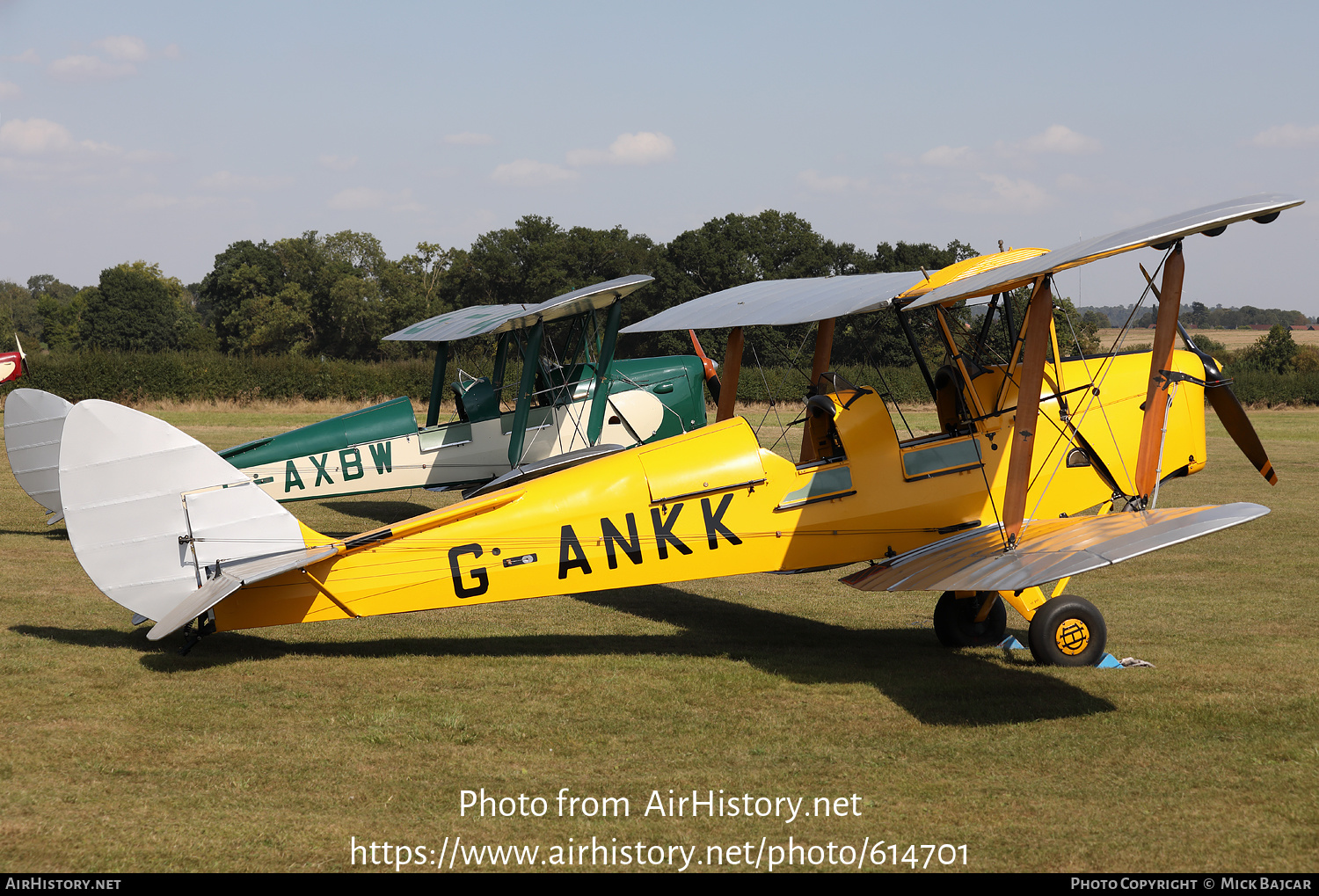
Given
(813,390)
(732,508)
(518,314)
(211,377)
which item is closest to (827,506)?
(732,508)

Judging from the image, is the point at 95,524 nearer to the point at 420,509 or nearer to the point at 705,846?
the point at 705,846

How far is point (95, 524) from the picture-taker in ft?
19.2

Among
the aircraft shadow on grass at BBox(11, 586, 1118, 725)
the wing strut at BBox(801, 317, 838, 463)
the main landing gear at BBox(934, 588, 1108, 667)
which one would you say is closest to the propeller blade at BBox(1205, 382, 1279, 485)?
the main landing gear at BBox(934, 588, 1108, 667)

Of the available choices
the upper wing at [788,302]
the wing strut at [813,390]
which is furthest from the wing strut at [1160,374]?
the wing strut at [813,390]

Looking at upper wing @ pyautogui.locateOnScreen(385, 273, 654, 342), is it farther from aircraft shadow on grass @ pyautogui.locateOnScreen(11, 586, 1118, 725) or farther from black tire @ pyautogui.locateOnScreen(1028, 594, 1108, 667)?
black tire @ pyautogui.locateOnScreen(1028, 594, 1108, 667)

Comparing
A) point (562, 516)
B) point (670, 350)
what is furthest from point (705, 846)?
point (670, 350)

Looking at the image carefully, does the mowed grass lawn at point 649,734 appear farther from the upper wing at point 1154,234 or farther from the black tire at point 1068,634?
the upper wing at point 1154,234

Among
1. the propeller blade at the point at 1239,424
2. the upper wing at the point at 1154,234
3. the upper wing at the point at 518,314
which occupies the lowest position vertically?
the propeller blade at the point at 1239,424

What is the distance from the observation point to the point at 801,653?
727 centimetres

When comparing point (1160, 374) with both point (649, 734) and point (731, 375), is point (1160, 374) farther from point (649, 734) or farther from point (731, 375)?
point (649, 734)

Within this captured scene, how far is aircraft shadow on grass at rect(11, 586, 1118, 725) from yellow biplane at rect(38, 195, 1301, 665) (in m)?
0.30

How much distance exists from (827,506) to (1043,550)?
149 centimetres

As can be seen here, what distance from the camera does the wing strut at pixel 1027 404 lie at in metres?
6.04

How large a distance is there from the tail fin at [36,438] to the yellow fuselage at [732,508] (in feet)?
16.4
